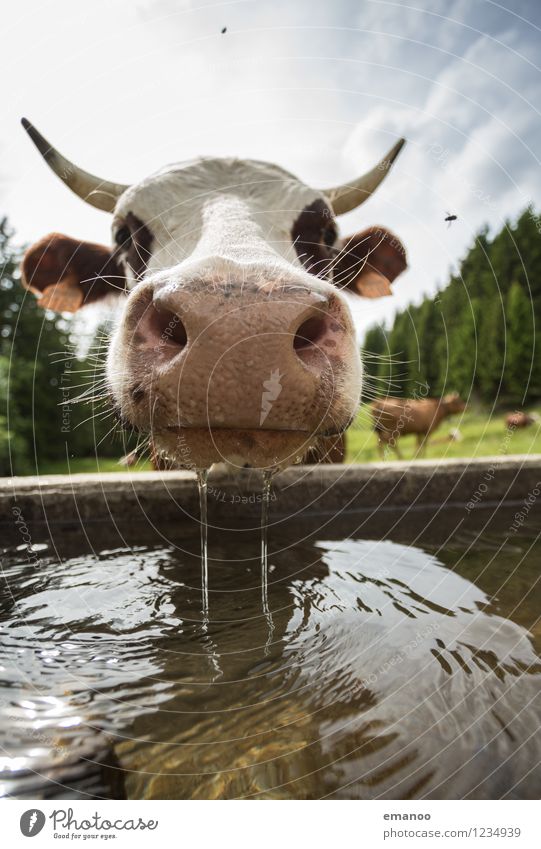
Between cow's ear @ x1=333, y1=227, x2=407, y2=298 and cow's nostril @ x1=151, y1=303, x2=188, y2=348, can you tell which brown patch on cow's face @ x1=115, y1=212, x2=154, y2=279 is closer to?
cow's nostril @ x1=151, y1=303, x2=188, y2=348

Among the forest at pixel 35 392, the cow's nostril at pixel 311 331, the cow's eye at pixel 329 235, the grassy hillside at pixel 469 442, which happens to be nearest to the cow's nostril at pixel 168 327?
the cow's nostril at pixel 311 331

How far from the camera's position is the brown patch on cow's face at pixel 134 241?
2850mm

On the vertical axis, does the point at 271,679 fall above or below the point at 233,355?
below

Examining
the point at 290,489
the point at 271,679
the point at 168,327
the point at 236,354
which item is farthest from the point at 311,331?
the point at 290,489

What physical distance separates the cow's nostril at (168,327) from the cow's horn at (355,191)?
267 centimetres

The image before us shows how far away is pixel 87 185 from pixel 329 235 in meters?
1.74

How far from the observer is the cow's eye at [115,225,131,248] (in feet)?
10.00

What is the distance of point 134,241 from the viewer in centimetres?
286

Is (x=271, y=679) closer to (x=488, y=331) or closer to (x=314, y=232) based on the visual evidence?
(x=314, y=232)

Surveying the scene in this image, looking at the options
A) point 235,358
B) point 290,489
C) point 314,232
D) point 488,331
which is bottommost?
point 290,489

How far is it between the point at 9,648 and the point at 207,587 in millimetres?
736

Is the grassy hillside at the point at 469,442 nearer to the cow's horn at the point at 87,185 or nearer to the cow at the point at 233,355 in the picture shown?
the cow's horn at the point at 87,185

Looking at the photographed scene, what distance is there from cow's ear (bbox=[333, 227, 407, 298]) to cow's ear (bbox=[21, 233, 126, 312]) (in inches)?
64.6

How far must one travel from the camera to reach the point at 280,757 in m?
1.12
